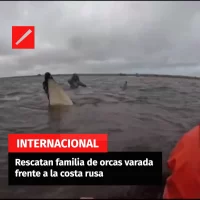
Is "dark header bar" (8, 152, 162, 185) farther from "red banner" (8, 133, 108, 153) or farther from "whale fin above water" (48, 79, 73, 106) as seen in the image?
"whale fin above water" (48, 79, 73, 106)

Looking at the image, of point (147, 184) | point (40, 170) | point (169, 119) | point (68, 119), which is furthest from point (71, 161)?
point (169, 119)

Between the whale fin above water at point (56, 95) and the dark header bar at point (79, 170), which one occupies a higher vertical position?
the whale fin above water at point (56, 95)

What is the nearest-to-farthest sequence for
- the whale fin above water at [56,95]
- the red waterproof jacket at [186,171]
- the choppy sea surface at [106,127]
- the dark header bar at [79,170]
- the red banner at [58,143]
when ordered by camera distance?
1. the red waterproof jacket at [186,171]
2. the choppy sea surface at [106,127]
3. the dark header bar at [79,170]
4. the red banner at [58,143]
5. the whale fin above water at [56,95]

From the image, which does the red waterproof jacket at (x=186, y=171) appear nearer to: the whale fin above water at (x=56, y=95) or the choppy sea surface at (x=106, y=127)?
the choppy sea surface at (x=106, y=127)

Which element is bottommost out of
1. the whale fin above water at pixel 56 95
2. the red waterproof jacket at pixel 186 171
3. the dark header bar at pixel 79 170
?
the dark header bar at pixel 79 170

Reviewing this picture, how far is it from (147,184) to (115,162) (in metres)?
0.78

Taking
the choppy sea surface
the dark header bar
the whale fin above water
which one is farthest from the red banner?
the whale fin above water

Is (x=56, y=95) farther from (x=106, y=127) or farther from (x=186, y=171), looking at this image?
A: (x=186, y=171)

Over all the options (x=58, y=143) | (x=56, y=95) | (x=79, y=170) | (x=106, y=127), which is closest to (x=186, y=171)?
(x=79, y=170)

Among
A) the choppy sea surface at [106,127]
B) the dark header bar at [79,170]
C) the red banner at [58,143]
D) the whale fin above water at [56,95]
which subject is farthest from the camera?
the whale fin above water at [56,95]

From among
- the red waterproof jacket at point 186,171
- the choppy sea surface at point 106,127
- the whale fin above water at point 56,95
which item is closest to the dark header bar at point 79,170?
the choppy sea surface at point 106,127

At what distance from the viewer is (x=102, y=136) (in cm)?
706

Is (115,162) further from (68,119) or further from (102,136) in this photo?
(68,119)

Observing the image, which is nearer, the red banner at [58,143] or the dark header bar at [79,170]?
the dark header bar at [79,170]
